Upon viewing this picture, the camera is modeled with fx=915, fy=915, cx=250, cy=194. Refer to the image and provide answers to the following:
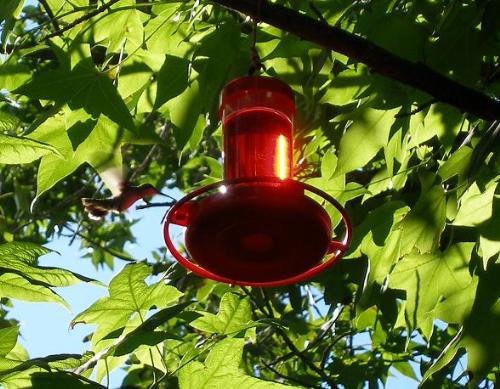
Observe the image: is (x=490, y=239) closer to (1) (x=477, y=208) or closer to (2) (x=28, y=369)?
(1) (x=477, y=208)

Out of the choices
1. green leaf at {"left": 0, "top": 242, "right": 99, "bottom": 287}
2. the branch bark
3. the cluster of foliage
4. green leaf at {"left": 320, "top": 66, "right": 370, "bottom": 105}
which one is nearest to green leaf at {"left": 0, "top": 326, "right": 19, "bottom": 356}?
the cluster of foliage

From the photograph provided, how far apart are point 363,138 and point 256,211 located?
0.46 meters

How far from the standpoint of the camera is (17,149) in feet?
6.04

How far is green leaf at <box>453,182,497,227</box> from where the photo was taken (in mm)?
2178

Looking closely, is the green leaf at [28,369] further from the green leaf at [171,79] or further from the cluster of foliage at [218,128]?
the green leaf at [171,79]

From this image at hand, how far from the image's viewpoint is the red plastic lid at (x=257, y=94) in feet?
6.48

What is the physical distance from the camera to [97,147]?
2287 mm

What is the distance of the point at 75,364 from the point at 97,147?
630 millimetres

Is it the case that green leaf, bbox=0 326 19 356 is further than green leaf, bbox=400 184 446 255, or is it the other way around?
green leaf, bbox=400 184 446 255

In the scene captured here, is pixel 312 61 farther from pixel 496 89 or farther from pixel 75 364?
pixel 75 364

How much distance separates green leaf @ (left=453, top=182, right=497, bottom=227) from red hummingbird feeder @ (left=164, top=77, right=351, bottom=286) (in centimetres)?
40

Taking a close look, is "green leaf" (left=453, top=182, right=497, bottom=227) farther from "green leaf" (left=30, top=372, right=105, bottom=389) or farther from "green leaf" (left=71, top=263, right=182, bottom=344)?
"green leaf" (left=30, top=372, right=105, bottom=389)

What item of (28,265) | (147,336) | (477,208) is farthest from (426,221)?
(28,265)

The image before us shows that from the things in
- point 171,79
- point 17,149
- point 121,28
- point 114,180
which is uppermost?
point 121,28
